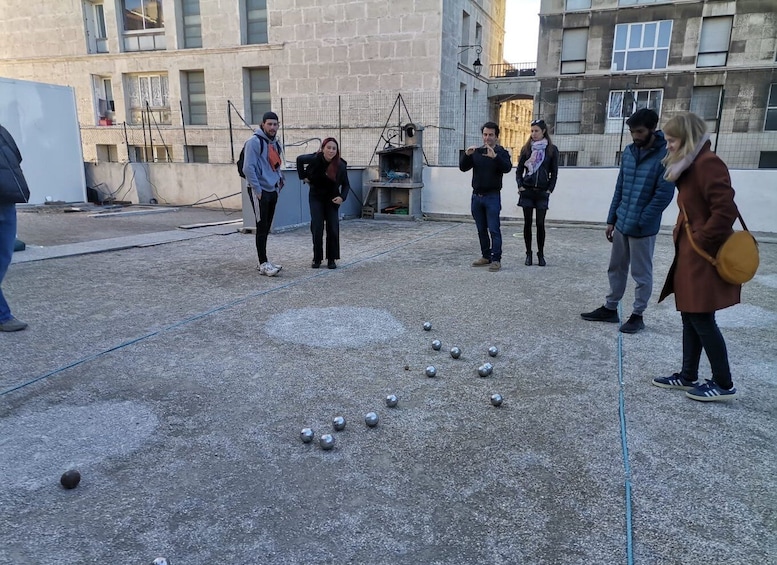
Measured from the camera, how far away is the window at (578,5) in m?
25.9

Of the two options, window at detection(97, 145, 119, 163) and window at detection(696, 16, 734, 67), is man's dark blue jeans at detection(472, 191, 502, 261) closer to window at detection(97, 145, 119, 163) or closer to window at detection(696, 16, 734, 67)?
window at detection(97, 145, 119, 163)

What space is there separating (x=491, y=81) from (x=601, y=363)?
2493cm

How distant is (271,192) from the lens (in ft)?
22.7

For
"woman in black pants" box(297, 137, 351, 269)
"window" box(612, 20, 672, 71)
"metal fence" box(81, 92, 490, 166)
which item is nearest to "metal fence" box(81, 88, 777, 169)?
"metal fence" box(81, 92, 490, 166)

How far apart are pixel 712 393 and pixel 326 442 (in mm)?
2488

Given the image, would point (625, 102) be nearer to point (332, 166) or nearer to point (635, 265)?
point (332, 166)

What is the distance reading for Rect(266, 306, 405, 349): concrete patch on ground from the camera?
4.62 meters

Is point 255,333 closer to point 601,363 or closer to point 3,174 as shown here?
point 3,174

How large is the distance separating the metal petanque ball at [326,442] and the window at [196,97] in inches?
911

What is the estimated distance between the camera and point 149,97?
Answer: 2369 centimetres

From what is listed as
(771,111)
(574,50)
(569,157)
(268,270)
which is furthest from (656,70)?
(268,270)

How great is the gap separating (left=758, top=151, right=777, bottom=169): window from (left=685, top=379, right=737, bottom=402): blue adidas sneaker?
83.0 ft

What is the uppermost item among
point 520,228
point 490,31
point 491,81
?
point 490,31

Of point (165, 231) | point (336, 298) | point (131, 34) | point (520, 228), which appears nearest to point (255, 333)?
point (336, 298)
